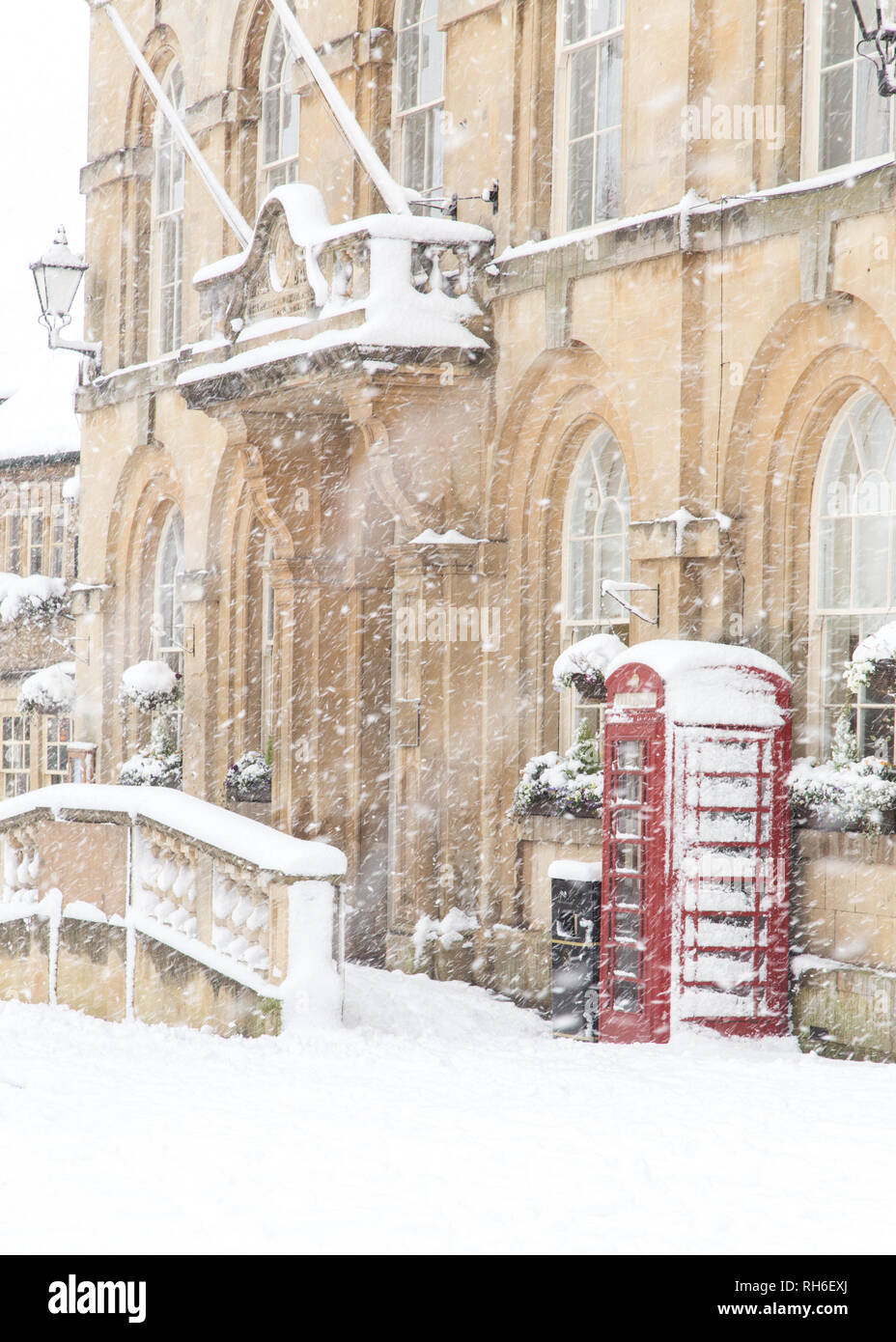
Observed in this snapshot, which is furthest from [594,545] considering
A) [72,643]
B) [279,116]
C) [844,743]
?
[72,643]

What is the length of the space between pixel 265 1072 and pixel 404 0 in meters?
9.76

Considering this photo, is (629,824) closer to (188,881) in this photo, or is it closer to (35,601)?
(188,881)

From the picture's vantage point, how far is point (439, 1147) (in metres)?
7.96

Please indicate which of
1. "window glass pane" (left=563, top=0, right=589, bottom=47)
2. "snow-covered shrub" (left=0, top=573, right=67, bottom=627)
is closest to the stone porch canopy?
"window glass pane" (left=563, top=0, right=589, bottom=47)

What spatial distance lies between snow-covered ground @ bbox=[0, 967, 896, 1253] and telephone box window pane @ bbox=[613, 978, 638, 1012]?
48cm

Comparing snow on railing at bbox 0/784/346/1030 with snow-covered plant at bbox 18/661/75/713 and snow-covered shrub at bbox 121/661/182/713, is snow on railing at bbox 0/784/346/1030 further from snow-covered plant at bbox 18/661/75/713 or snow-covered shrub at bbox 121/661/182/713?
snow-covered plant at bbox 18/661/75/713

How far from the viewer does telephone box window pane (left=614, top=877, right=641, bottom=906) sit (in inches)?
467

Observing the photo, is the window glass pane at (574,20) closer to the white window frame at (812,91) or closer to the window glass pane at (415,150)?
the window glass pane at (415,150)

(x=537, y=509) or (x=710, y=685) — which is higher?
(x=537, y=509)

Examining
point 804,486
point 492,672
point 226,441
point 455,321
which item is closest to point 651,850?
point 804,486

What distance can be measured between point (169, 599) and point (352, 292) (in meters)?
6.75

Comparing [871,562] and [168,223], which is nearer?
[871,562]

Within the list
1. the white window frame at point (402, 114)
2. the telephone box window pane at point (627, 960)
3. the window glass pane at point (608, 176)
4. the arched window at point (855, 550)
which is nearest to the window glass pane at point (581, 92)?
the window glass pane at point (608, 176)

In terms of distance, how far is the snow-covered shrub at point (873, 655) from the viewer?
1059cm
